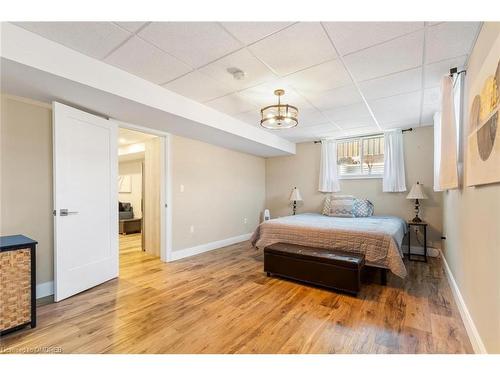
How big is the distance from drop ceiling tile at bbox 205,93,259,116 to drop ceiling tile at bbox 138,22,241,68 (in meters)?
0.85

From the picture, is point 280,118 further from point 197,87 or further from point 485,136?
point 485,136

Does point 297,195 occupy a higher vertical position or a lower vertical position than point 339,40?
lower

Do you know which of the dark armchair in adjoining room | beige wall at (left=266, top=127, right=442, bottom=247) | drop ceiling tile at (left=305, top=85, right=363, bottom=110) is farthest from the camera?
the dark armchair in adjoining room

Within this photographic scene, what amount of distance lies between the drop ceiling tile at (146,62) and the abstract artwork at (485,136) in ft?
7.40

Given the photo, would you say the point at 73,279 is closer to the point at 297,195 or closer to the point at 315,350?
the point at 315,350

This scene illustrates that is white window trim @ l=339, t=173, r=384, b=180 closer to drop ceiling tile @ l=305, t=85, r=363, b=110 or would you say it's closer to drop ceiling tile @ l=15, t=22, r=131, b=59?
drop ceiling tile @ l=305, t=85, r=363, b=110

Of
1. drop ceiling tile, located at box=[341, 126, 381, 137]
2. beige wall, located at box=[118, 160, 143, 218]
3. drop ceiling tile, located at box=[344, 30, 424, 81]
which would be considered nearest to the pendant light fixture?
drop ceiling tile, located at box=[344, 30, 424, 81]

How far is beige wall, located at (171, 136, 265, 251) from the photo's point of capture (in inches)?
159

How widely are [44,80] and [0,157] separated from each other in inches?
36.9

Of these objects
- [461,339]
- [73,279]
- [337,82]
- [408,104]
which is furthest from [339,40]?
[73,279]

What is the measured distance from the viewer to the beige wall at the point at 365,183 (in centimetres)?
417

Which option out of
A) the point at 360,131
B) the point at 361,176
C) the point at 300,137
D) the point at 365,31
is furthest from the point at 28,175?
the point at 361,176

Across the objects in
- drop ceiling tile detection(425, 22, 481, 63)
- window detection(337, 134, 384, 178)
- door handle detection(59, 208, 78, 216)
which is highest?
drop ceiling tile detection(425, 22, 481, 63)
